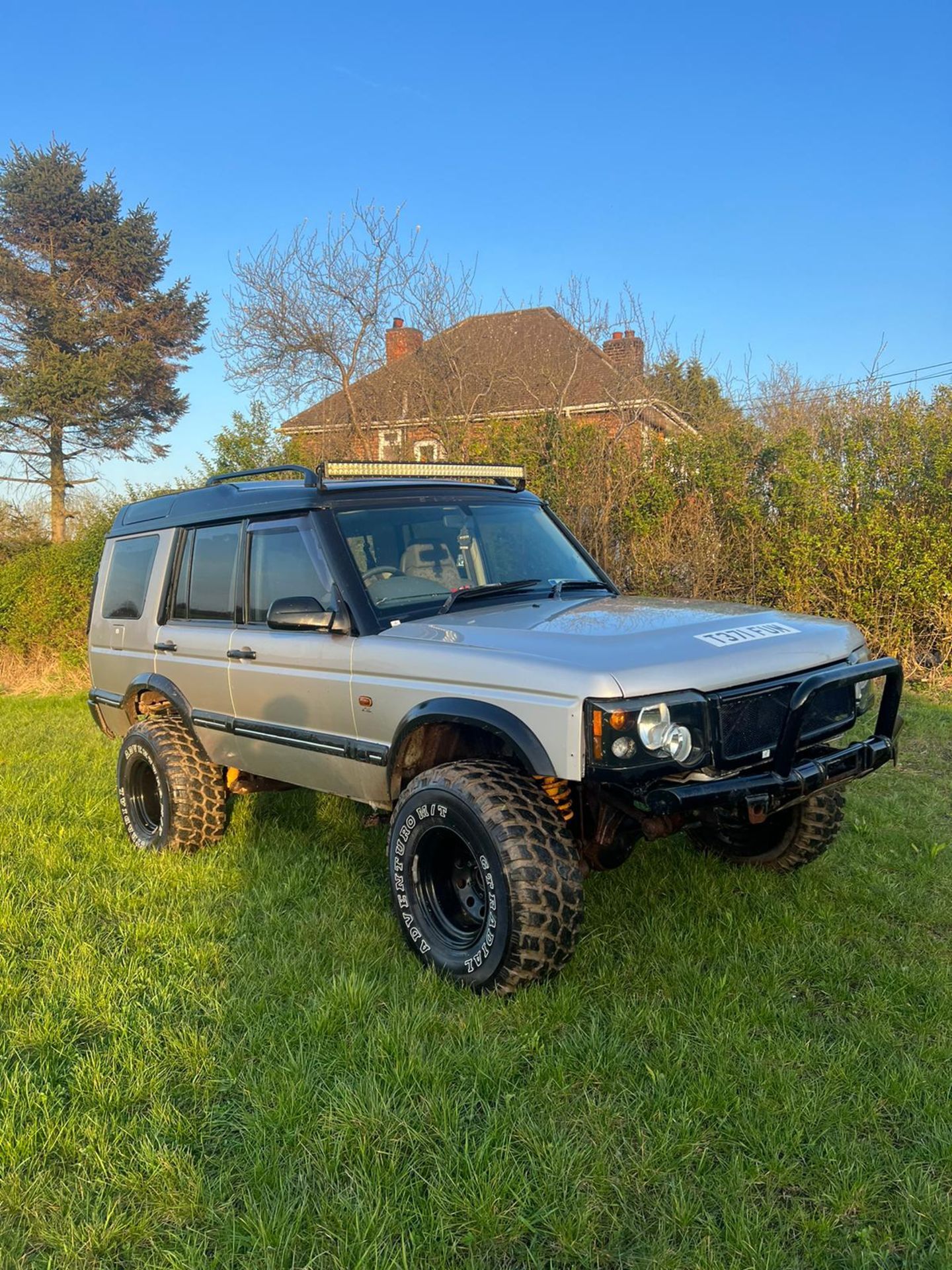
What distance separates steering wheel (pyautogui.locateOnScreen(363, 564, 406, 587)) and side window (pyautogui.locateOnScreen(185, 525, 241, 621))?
105 centimetres

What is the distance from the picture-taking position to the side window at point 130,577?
586 centimetres

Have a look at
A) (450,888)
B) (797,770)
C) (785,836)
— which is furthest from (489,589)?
(785,836)

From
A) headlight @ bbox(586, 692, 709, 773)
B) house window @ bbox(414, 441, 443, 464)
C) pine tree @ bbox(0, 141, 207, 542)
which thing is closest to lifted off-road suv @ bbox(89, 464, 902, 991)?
headlight @ bbox(586, 692, 709, 773)

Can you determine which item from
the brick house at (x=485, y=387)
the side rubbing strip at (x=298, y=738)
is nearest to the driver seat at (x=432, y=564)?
the side rubbing strip at (x=298, y=738)

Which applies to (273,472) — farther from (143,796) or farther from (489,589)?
(143,796)

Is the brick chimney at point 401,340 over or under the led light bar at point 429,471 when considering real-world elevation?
over

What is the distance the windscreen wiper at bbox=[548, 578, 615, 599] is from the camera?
4.50 metres

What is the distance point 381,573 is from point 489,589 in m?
0.52

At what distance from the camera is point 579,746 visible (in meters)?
3.07

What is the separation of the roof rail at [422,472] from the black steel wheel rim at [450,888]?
1833 mm

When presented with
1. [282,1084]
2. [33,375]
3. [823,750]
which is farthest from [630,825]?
[33,375]

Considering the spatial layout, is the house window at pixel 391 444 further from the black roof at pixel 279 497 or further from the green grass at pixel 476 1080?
the green grass at pixel 476 1080

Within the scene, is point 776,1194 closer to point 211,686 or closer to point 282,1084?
point 282,1084

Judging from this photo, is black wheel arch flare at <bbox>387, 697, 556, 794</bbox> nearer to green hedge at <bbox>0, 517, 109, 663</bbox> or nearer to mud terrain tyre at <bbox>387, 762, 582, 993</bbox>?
mud terrain tyre at <bbox>387, 762, 582, 993</bbox>
